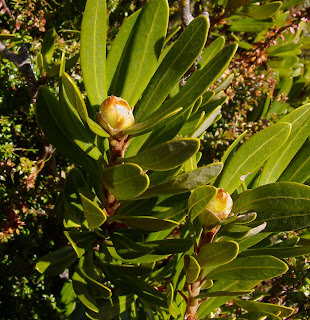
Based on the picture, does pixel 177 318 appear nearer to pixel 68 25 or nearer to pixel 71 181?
pixel 71 181

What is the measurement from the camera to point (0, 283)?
167 cm

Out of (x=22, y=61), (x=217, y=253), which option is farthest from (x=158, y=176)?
(x=22, y=61)

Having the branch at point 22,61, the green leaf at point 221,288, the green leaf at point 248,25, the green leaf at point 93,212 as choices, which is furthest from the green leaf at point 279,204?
the green leaf at point 248,25

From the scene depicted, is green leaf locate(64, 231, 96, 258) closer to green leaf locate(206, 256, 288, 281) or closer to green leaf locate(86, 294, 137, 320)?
green leaf locate(86, 294, 137, 320)

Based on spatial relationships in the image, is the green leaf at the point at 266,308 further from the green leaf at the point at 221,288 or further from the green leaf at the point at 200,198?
the green leaf at the point at 200,198

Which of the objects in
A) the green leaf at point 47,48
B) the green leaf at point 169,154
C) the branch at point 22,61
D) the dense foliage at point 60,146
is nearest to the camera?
the green leaf at point 169,154

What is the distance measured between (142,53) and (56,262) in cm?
63

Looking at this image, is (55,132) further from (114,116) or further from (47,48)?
(47,48)

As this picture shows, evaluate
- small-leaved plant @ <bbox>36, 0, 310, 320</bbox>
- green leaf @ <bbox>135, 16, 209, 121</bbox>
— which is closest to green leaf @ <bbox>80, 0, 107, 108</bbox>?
small-leaved plant @ <bbox>36, 0, 310, 320</bbox>

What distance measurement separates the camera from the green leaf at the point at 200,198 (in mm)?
908

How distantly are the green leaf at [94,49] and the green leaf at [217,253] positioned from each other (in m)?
0.46

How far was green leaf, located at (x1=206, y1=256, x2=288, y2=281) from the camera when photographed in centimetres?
102

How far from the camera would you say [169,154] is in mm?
842

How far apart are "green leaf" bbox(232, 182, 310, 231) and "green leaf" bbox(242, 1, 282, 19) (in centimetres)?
122
